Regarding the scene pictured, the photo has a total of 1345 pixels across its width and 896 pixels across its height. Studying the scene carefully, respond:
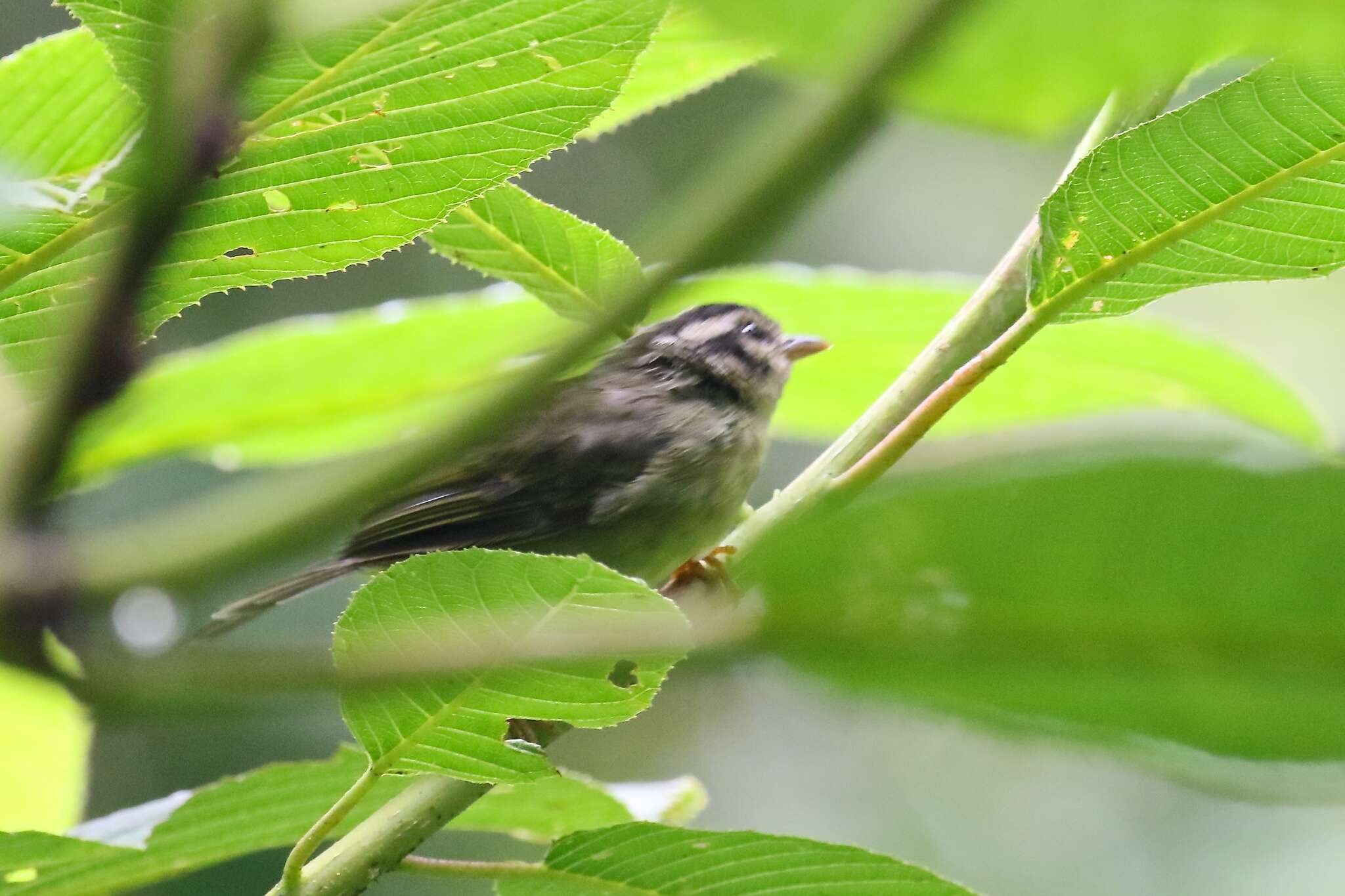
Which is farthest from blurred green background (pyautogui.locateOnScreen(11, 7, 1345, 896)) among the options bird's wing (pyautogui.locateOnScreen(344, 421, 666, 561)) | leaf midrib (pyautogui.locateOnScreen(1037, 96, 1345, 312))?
leaf midrib (pyautogui.locateOnScreen(1037, 96, 1345, 312))

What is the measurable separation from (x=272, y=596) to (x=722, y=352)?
1.54 meters

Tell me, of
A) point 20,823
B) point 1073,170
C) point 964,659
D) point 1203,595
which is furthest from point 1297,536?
point 20,823

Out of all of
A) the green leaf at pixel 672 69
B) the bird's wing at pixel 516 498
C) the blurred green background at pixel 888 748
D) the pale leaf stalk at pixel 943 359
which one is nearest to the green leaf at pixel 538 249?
the green leaf at pixel 672 69

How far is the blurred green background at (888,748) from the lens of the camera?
22.2 ft

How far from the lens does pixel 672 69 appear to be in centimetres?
182

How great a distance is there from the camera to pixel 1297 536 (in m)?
0.67

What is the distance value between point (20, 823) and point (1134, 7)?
1.96 meters

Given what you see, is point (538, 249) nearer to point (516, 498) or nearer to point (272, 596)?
point (516, 498)

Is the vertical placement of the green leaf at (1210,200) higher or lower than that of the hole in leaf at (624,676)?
higher

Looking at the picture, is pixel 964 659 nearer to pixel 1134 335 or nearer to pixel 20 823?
pixel 1134 335

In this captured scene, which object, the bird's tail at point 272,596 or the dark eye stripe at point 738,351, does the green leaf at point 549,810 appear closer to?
the bird's tail at point 272,596

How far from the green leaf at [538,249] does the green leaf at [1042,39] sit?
50.0 inches

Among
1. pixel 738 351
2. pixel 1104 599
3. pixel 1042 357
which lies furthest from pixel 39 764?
pixel 738 351

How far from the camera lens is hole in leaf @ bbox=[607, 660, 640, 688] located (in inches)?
56.4
